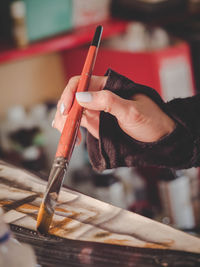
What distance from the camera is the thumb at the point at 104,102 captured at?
0.64m

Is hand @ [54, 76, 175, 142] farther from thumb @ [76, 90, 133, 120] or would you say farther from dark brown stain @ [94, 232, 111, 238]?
dark brown stain @ [94, 232, 111, 238]

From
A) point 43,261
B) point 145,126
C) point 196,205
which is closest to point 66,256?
point 43,261

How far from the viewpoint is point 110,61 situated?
1.63 m

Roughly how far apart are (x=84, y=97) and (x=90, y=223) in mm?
211

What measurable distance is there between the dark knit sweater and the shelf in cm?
97

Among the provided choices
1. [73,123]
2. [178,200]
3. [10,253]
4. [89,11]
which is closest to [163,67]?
[89,11]

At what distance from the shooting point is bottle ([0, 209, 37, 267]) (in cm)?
47

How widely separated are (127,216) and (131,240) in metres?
0.07

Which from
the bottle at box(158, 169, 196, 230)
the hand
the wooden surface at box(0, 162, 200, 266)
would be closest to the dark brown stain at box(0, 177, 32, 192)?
the wooden surface at box(0, 162, 200, 266)

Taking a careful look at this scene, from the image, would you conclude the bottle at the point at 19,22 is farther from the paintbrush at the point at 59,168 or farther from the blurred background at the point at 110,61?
the paintbrush at the point at 59,168

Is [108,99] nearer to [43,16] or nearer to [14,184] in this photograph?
[14,184]

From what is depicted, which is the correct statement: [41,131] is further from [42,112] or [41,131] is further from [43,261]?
[43,261]

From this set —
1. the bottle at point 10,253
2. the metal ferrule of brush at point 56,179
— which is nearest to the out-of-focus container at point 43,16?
the metal ferrule of brush at point 56,179

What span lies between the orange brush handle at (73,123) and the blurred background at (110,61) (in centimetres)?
103
